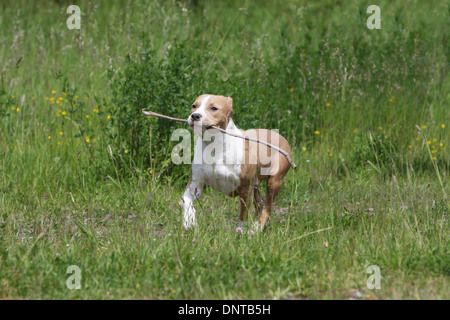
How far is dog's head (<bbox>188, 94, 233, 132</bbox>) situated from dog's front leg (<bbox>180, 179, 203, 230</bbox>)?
45cm

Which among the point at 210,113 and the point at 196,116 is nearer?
the point at 196,116

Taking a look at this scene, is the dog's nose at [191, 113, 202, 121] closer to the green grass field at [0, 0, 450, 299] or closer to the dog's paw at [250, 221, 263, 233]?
the green grass field at [0, 0, 450, 299]

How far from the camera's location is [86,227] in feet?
15.8

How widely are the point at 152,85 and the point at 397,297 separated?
3407mm

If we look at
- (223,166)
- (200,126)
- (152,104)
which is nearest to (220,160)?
(223,166)

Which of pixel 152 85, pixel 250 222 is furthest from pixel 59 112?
pixel 250 222

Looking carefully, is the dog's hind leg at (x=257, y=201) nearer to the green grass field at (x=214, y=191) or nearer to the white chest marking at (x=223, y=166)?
the green grass field at (x=214, y=191)

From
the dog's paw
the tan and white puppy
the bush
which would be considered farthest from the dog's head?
the bush

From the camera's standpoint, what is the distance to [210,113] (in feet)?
15.3

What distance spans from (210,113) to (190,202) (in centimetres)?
68

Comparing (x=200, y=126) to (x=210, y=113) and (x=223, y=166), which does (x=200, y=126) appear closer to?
(x=210, y=113)

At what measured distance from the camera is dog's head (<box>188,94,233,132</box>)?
458cm

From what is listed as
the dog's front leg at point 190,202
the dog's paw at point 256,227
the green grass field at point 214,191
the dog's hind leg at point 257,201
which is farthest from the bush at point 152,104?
the dog's paw at point 256,227
